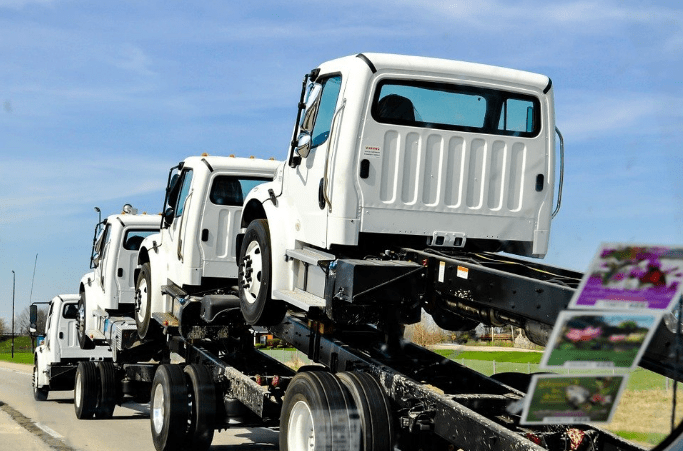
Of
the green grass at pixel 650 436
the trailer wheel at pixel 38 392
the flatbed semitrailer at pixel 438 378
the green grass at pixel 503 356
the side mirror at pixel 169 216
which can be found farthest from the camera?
the trailer wheel at pixel 38 392

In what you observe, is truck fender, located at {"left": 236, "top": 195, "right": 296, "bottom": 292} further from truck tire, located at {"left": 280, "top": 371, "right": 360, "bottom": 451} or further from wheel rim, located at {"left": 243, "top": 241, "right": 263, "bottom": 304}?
truck tire, located at {"left": 280, "top": 371, "right": 360, "bottom": 451}

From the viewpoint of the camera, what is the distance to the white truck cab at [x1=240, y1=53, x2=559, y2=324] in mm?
5703

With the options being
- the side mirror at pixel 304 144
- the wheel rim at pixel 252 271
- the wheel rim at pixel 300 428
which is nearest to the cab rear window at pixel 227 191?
the wheel rim at pixel 252 271

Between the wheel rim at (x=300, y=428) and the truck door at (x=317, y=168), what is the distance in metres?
1.13

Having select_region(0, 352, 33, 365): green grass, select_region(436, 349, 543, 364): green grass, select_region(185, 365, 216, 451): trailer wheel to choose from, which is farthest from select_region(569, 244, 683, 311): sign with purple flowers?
select_region(0, 352, 33, 365): green grass

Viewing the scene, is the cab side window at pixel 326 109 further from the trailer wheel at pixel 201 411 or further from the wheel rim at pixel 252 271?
→ the trailer wheel at pixel 201 411

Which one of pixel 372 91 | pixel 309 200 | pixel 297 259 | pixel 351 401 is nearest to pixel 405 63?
pixel 372 91

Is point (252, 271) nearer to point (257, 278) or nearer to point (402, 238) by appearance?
point (257, 278)

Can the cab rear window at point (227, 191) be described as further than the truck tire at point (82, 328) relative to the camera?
No

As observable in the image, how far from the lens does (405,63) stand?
5801 millimetres

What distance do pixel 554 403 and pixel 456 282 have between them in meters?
3.45

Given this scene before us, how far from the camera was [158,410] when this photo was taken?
9148 mm

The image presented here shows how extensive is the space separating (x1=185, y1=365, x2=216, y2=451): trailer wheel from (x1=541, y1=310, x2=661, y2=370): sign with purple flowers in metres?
7.52

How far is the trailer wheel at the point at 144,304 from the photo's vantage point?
35.8 feet
